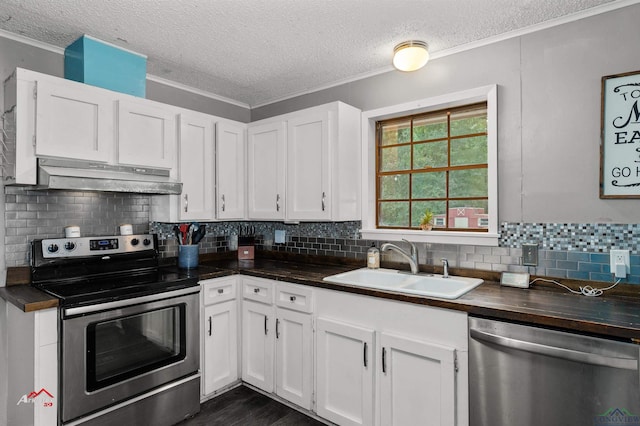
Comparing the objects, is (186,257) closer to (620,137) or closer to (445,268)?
(445,268)

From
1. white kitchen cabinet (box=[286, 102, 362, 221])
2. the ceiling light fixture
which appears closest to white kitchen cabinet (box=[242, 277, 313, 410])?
white kitchen cabinet (box=[286, 102, 362, 221])

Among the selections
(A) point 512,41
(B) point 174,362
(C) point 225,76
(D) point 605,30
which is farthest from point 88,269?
(D) point 605,30

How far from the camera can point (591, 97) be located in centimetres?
203

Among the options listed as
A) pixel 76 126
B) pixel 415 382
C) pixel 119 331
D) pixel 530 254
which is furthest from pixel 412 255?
pixel 76 126

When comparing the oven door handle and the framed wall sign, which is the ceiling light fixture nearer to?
the framed wall sign

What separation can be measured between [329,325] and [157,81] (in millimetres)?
2475

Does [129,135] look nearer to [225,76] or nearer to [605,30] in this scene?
[225,76]

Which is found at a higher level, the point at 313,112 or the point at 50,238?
the point at 313,112

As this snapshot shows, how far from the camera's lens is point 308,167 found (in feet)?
9.40

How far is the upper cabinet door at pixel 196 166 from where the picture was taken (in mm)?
2805

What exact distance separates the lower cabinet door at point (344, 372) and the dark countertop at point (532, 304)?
0.27 metres

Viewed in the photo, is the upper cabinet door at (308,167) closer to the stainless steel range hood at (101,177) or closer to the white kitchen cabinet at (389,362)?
the white kitchen cabinet at (389,362)

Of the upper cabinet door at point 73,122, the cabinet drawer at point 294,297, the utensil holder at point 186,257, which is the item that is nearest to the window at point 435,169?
the cabinet drawer at point 294,297

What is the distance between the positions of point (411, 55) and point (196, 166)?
6.08 ft
